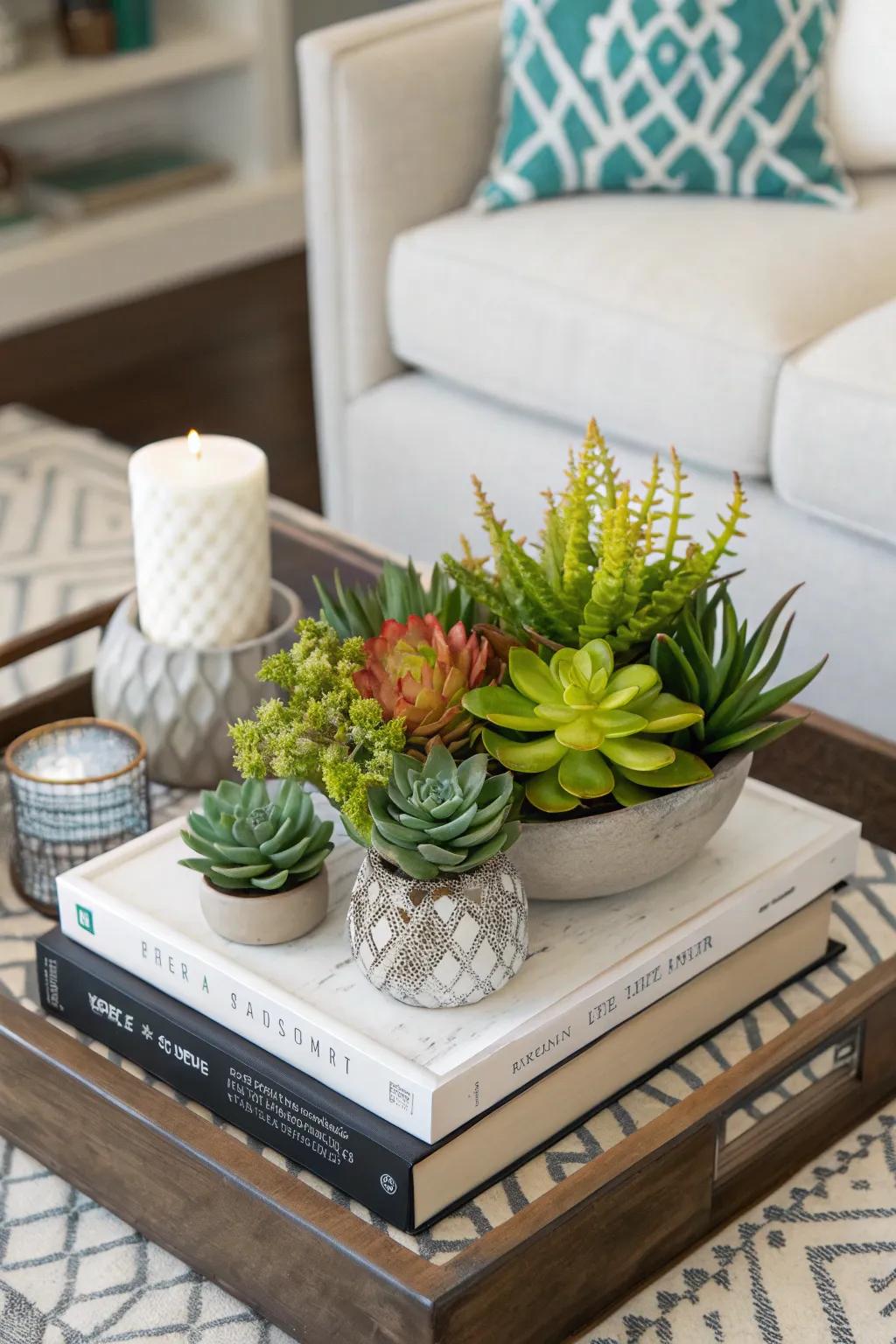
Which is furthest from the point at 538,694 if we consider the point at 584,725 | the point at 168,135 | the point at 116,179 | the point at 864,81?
the point at 168,135

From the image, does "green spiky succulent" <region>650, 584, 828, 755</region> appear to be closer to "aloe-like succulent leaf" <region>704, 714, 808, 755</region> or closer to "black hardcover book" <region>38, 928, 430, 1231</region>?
"aloe-like succulent leaf" <region>704, 714, 808, 755</region>

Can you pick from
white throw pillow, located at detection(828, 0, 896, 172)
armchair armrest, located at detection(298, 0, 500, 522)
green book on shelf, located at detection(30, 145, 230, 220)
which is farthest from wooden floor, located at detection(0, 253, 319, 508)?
white throw pillow, located at detection(828, 0, 896, 172)

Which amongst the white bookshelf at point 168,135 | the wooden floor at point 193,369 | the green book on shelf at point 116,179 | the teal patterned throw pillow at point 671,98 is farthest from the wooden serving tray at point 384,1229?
the green book on shelf at point 116,179

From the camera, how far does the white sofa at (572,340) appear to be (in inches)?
65.3

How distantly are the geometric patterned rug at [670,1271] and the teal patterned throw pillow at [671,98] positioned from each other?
107 cm

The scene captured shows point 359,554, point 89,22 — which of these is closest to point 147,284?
point 89,22

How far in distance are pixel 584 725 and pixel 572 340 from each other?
0.94 meters

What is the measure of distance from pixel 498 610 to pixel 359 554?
1.64 ft

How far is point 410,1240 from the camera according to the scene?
3.18 ft

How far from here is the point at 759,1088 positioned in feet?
3.18

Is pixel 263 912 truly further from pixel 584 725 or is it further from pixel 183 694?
pixel 183 694

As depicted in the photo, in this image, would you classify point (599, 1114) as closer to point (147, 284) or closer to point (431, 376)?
point (431, 376)

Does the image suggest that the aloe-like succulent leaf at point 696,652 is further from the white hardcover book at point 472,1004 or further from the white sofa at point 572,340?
the white sofa at point 572,340

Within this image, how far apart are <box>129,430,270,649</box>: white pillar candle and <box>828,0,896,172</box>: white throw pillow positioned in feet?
3.32
